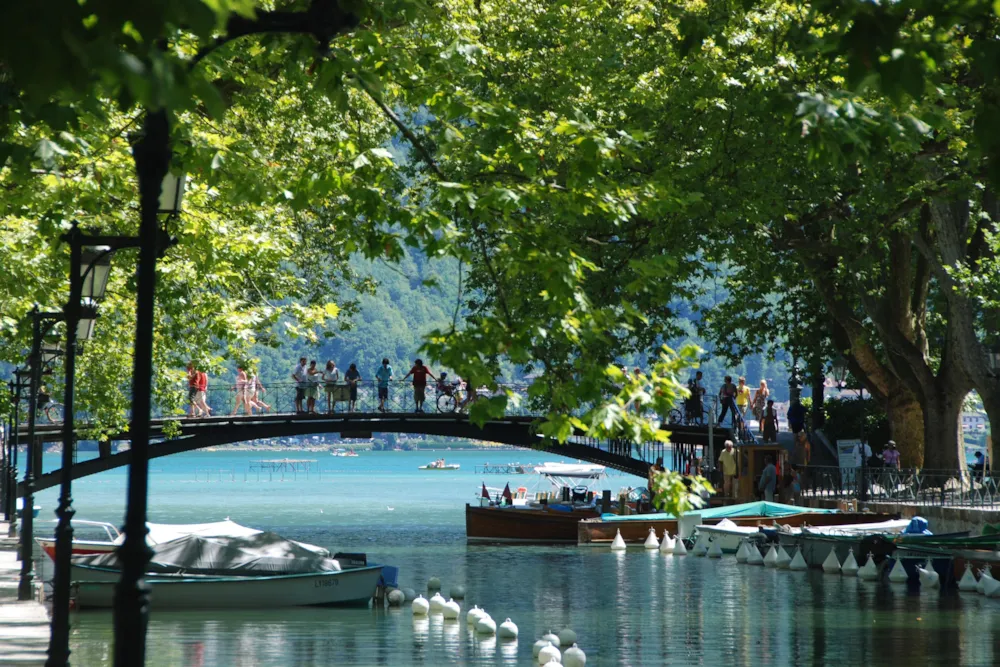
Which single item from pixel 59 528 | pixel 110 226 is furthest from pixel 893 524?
pixel 59 528

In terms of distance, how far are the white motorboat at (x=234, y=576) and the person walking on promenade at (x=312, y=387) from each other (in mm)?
18565

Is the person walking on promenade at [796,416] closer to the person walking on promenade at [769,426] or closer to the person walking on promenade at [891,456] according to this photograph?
the person walking on promenade at [769,426]

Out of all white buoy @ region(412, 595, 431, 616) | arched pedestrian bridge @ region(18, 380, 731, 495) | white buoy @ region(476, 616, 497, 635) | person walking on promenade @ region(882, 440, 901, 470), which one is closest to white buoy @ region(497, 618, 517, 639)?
white buoy @ region(476, 616, 497, 635)

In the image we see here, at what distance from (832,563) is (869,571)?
2.04m

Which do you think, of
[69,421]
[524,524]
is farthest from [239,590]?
[524,524]

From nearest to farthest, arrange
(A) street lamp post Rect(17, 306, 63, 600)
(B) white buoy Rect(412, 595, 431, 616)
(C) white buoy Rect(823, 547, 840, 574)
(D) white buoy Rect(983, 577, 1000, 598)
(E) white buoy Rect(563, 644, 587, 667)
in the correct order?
1. (A) street lamp post Rect(17, 306, 63, 600)
2. (E) white buoy Rect(563, 644, 587, 667)
3. (B) white buoy Rect(412, 595, 431, 616)
4. (D) white buoy Rect(983, 577, 1000, 598)
5. (C) white buoy Rect(823, 547, 840, 574)

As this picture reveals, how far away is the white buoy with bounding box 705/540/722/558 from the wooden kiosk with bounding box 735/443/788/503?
16.0 feet

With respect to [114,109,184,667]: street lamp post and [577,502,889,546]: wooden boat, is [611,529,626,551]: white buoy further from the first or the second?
[114,109,184,667]: street lamp post

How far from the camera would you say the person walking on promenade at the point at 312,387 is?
43781 millimetres

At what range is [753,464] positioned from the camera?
40.2 m

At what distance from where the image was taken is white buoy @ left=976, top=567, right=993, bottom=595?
24.4m

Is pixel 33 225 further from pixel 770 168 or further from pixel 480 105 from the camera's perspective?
pixel 770 168

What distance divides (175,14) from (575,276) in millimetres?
5274

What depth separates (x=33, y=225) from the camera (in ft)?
57.4
